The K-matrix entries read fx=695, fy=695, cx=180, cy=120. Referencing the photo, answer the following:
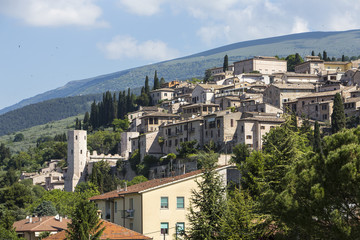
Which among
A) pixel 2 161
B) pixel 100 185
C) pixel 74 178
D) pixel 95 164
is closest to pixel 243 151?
pixel 100 185

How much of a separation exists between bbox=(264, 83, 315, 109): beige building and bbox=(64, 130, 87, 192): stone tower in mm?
37918

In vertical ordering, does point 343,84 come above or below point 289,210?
above

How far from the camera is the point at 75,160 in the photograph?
441 ft

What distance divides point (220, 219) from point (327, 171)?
8.82 meters

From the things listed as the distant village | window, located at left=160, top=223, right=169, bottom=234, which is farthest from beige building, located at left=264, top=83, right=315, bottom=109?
window, located at left=160, top=223, right=169, bottom=234

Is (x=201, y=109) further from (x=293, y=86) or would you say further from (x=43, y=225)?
(x=43, y=225)

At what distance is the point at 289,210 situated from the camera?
1316 inches

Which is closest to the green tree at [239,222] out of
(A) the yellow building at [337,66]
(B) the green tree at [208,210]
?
(B) the green tree at [208,210]

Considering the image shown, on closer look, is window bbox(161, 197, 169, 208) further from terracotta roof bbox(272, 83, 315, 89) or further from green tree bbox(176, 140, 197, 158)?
terracotta roof bbox(272, 83, 315, 89)

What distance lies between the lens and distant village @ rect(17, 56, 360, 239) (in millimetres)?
47562

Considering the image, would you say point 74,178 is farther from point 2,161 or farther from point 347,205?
point 347,205

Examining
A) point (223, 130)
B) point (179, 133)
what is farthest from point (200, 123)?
point (223, 130)

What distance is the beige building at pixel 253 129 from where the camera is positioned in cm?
9650

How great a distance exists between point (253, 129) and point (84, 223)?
60242mm
